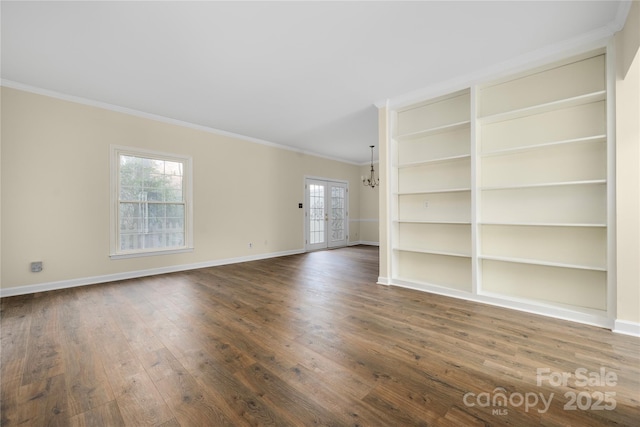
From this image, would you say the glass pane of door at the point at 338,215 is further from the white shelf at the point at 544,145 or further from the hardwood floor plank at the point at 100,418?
the hardwood floor plank at the point at 100,418

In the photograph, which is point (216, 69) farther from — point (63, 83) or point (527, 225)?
point (527, 225)

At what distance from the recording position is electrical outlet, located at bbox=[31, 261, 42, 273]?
3.56 m

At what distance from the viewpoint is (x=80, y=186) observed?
3922 mm

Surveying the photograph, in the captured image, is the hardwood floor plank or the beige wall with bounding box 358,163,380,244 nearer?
the hardwood floor plank

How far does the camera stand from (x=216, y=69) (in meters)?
3.12

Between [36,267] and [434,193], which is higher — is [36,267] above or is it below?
below

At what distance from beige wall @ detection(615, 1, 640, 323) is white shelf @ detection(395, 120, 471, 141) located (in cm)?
127

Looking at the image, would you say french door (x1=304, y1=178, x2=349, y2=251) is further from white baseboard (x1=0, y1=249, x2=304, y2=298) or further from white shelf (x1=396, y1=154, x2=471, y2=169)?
white shelf (x1=396, y1=154, x2=471, y2=169)

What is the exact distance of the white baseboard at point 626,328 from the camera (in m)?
2.28

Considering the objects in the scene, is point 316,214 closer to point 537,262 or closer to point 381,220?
point 381,220

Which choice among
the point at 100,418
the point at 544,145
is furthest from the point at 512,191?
the point at 100,418

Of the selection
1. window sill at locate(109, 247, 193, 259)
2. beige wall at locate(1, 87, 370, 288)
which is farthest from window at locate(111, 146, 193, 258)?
beige wall at locate(1, 87, 370, 288)

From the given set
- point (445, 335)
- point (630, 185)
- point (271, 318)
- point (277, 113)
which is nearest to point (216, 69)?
point (277, 113)

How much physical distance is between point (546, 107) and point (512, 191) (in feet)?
3.03
